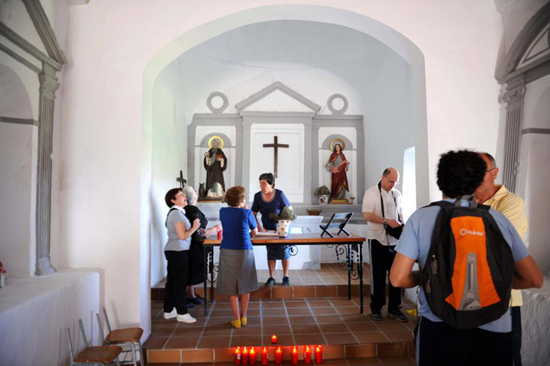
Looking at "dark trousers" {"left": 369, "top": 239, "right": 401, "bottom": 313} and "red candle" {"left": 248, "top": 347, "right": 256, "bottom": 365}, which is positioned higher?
"dark trousers" {"left": 369, "top": 239, "right": 401, "bottom": 313}

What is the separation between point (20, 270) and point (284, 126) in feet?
20.0

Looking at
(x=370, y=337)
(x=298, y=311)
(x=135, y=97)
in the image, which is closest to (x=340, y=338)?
(x=370, y=337)

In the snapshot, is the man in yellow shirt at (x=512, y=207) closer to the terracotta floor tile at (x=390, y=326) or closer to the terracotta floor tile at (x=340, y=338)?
the terracotta floor tile at (x=340, y=338)

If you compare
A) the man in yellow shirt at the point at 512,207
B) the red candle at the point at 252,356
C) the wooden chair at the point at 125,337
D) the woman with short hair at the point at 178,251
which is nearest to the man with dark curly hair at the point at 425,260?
the man in yellow shirt at the point at 512,207

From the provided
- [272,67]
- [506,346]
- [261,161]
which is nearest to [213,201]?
[261,161]

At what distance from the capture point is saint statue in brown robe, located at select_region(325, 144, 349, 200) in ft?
27.6

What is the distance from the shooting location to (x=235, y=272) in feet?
12.8

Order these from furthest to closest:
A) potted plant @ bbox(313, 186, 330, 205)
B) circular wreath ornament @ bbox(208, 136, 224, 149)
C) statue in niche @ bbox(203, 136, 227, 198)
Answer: circular wreath ornament @ bbox(208, 136, 224, 149)
potted plant @ bbox(313, 186, 330, 205)
statue in niche @ bbox(203, 136, 227, 198)

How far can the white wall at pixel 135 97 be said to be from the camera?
360 cm

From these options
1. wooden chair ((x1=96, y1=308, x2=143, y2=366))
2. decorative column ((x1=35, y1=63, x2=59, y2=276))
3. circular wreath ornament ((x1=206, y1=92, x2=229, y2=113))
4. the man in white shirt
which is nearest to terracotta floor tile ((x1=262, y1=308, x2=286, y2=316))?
the man in white shirt

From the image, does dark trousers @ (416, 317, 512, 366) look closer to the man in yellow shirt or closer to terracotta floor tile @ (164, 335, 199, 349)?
the man in yellow shirt

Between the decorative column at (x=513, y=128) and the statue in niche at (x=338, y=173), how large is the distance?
4.84m

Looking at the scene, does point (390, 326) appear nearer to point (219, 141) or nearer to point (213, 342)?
point (213, 342)

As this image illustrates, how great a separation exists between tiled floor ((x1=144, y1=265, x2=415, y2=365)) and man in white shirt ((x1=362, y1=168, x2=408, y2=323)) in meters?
0.17
